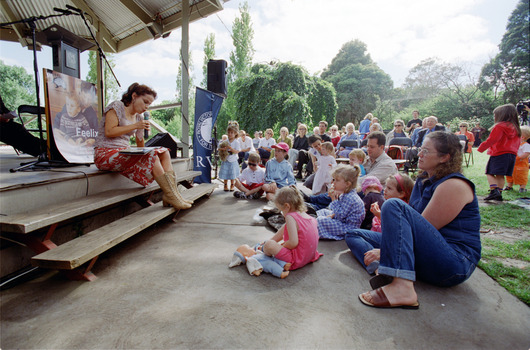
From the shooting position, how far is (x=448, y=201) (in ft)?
5.70

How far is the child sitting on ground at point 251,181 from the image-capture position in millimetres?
5270

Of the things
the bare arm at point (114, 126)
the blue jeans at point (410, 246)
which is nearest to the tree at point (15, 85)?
the bare arm at point (114, 126)

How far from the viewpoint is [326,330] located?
146 cm

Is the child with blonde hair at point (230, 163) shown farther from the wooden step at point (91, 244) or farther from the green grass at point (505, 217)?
the green grass at point (505, 217)

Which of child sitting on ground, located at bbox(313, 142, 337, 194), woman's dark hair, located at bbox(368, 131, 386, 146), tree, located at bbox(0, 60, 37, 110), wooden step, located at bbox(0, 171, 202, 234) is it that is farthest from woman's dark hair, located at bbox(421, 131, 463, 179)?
tree, located at bbox(0, 60, 37, 110)

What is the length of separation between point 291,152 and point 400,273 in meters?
6.80

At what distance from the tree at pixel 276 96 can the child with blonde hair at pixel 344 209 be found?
1054cm

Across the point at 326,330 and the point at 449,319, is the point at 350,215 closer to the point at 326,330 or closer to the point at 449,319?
the point at 449,319

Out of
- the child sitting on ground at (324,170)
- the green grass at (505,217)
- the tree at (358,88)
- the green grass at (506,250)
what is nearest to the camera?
the green grass at (506,250)

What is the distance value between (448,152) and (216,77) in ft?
17.3

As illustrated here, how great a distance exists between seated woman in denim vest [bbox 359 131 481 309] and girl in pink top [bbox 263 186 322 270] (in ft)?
1.85

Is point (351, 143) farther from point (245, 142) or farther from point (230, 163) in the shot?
point (230, 163)

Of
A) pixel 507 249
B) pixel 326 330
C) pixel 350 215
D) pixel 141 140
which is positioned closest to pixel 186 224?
pixel 141 140

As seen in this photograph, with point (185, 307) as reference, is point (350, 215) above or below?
above
